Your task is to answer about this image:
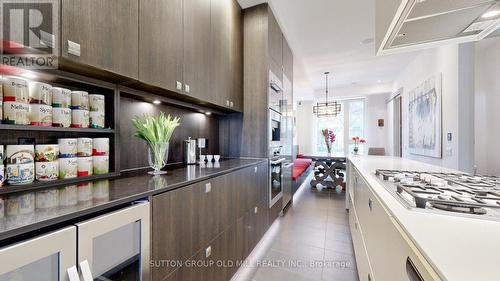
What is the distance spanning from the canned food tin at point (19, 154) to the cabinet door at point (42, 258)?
0.58m

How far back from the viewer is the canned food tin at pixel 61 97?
1.04 metres

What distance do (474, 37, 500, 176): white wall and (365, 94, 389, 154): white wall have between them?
3.89 meters

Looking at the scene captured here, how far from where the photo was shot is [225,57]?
2178 millimetres

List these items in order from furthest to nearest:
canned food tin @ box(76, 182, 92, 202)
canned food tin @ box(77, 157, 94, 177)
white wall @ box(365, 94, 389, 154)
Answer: white wall @ box(365, 94, 389, 154), canned food tin @ box(77, 157, 94, 177), canned food tin @ box(76, 182, 92, 202)

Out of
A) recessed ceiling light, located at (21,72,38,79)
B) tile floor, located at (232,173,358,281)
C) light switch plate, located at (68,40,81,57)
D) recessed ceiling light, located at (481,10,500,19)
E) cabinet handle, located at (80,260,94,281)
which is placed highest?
recessed ceiling light, located at (481,10,500,19)

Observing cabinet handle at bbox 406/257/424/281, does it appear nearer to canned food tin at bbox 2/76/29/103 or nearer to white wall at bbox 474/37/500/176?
canned food tin at bbox 2/76/29/103

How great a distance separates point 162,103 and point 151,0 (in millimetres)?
791

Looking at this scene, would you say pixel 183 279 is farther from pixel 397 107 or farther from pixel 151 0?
pixel 397 107

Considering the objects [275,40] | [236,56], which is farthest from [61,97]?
[275,40]

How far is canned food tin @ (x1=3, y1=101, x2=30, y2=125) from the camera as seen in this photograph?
2.86 feet

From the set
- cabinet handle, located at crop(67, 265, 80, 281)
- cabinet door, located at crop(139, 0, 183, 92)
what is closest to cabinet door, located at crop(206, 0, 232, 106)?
cabinet door, located at crop(139, 0, 183, 92)

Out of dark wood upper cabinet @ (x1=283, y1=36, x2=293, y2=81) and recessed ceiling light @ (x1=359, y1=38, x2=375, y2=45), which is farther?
recessed ceiling light @ (x1=359, y1=38, x2=375, y2=45)

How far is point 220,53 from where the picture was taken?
2072 millimetres

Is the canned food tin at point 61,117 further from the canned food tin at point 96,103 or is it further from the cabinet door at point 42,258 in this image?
the cabinet door at point 42,258
